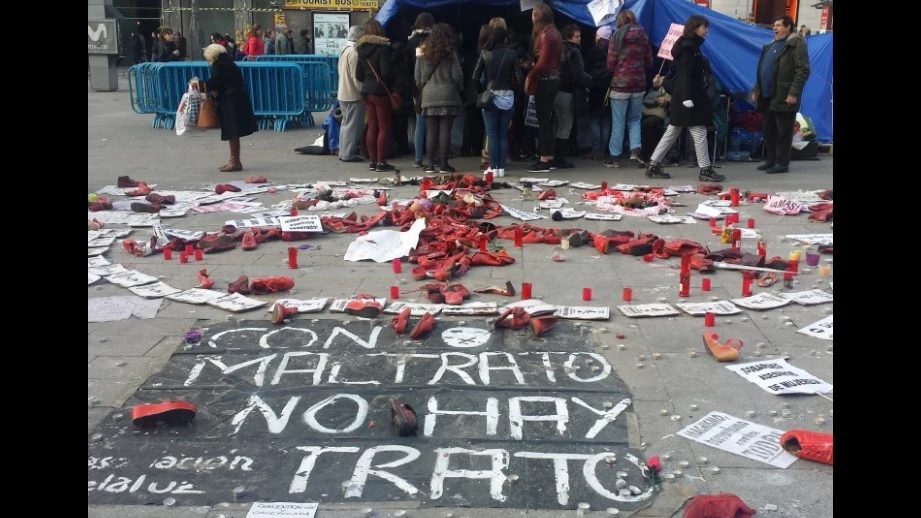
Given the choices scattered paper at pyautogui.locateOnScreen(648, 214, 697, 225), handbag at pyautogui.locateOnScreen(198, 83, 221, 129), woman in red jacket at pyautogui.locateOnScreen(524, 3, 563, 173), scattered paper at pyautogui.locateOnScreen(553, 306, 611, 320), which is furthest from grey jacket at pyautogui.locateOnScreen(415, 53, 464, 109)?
scattered paper at pyautogui.locateOnScreen(553, 306, 611, 320)

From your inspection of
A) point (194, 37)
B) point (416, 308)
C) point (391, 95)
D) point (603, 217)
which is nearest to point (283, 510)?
point (416, 308)

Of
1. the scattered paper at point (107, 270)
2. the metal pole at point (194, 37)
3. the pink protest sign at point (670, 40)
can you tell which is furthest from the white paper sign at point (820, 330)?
the metal pole at point (194, 37)

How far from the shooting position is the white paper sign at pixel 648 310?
5.47m

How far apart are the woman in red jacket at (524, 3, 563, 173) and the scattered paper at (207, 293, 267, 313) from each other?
5764mm

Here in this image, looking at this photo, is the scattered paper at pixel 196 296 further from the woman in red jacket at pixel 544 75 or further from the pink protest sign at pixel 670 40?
the pink protest sign at pixel 670 40

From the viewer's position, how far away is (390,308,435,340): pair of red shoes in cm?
509

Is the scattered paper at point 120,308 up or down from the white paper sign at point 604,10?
down

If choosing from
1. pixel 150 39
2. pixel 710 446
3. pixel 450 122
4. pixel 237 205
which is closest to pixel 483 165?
pixel 450 122

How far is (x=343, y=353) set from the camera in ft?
16.1

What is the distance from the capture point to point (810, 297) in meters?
5.79

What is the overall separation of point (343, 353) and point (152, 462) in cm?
141

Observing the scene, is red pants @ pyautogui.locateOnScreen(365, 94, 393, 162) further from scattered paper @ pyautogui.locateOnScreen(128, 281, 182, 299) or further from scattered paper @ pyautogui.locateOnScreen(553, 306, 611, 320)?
scattered paper @ pyautogui.locateOnScreen(553, 306, 611, 320)

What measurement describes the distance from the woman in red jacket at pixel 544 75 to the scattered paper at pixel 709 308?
540 cm
